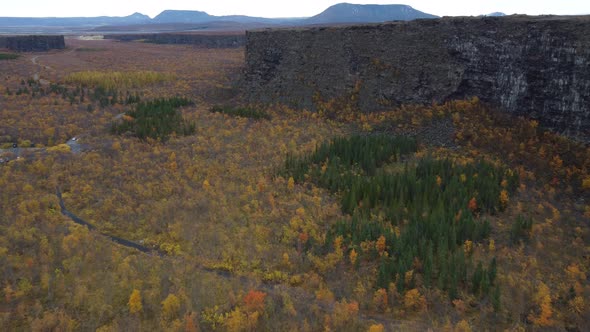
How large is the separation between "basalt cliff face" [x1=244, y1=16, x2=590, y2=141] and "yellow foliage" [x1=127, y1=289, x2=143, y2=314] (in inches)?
799

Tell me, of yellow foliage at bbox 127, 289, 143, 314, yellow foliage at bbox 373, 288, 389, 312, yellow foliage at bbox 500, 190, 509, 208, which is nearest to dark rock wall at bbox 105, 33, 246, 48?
yellow foliage at bbox 500, 190, 509, 208

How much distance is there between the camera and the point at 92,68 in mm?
58906

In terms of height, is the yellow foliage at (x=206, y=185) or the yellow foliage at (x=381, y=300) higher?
the yellow foliage at (x=206, y=185)

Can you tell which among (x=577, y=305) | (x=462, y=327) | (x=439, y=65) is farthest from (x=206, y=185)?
(x=439, y=65)

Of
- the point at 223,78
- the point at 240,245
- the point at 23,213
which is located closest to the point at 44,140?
the point at 23,213

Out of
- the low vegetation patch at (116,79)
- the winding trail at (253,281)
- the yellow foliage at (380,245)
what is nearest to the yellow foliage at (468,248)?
the yellow foliage at (380,245)

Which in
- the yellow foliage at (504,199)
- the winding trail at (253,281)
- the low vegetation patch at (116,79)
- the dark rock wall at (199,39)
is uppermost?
the dark rock wall at (199,39)

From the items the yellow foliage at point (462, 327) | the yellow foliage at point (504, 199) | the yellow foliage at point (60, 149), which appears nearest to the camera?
the yellow foliage at point (462, 327)

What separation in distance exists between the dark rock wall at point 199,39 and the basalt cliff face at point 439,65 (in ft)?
221

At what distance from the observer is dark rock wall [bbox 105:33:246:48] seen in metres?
104

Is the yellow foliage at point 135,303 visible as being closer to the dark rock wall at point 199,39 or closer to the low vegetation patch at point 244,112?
the low vegetation patch at point 244,112

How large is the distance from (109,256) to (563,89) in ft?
70.2

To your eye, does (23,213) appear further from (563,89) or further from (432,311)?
(563,89)

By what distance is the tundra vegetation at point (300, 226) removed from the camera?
11.8 m
